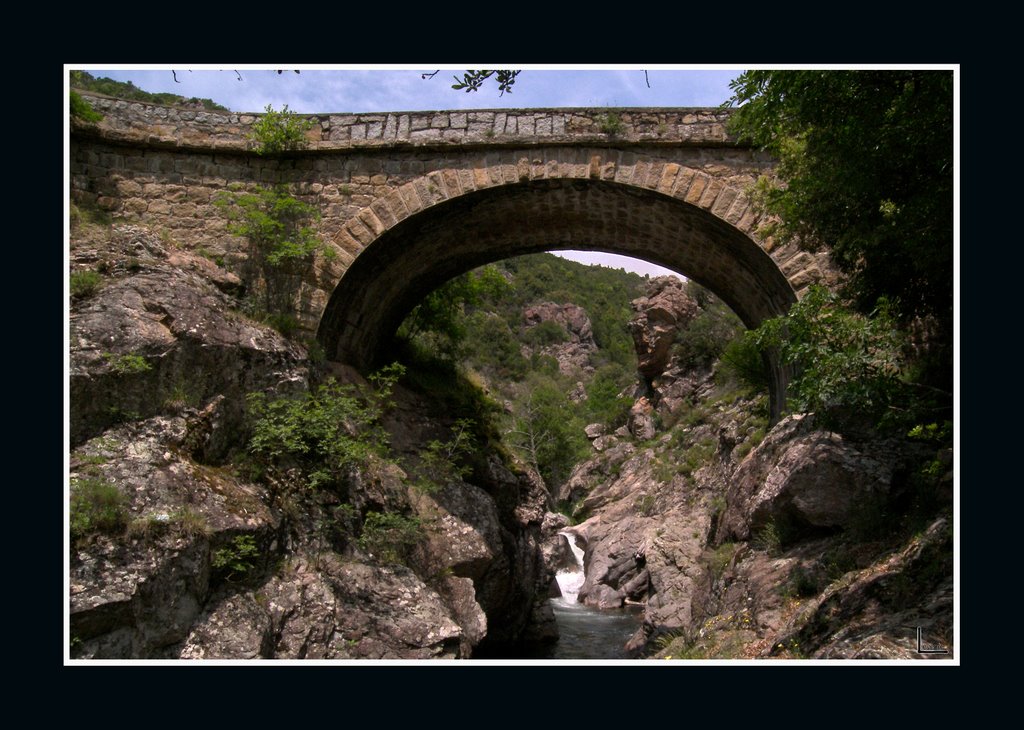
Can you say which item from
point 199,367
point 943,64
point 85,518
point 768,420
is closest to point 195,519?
point 85,518

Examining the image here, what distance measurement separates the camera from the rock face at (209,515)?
258 inches

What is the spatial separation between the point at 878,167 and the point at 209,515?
6.27 metres

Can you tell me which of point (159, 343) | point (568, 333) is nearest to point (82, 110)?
point (159, 343)

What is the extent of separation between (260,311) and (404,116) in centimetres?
304

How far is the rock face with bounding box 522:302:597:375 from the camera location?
61594 mm

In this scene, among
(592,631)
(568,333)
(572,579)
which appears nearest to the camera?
(592,631)

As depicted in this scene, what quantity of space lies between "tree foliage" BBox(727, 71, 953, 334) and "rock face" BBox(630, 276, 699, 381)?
22.3 m

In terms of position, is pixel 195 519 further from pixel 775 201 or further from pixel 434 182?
pixel 775 201

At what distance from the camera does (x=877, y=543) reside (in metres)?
7.93

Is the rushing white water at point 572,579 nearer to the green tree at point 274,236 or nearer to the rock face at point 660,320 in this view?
the rock face at point 660,320

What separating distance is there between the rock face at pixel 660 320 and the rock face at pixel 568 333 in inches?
1157

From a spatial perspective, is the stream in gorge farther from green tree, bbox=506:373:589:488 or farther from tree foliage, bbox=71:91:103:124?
green tree, bbox=506:373:589:488

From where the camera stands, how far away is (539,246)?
12.2 meters

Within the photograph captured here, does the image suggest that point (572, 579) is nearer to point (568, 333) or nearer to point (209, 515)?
point (209, 515)
